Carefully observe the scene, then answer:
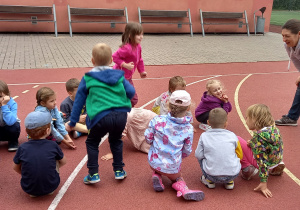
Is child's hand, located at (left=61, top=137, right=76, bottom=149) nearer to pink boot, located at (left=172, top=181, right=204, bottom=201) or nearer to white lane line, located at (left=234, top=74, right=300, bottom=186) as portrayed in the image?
pink boot, located at (left=172, top=181, right=204, bottom=201)

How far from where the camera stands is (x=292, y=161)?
15.2ft

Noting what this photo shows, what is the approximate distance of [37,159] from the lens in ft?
11.0

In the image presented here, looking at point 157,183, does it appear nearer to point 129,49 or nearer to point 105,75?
point 105,75

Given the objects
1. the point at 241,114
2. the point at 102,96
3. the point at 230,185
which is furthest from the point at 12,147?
the point at 241,114

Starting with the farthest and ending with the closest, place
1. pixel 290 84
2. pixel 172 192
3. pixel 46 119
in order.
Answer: pixel 290 84, pixel 172 192, pixel 46 119

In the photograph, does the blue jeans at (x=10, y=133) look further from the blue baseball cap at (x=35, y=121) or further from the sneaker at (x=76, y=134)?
the blue baseball cap at (x=35, y=121)

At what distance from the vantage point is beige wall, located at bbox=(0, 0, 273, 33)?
1474 cm

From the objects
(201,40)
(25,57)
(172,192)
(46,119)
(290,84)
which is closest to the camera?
(46,119)

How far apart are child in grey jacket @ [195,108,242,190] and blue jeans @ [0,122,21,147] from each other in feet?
9.01

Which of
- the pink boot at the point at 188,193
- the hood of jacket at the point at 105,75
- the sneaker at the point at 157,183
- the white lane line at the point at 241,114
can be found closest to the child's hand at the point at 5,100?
the hood of jacket at the point at 105,75

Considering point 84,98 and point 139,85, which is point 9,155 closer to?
point 84,98

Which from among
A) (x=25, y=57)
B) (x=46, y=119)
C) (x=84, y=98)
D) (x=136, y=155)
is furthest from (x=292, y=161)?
(x=25, y=57)

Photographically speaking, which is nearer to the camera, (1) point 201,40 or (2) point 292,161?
(2) point 292,161

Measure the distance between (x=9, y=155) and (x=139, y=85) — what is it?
4.32m
